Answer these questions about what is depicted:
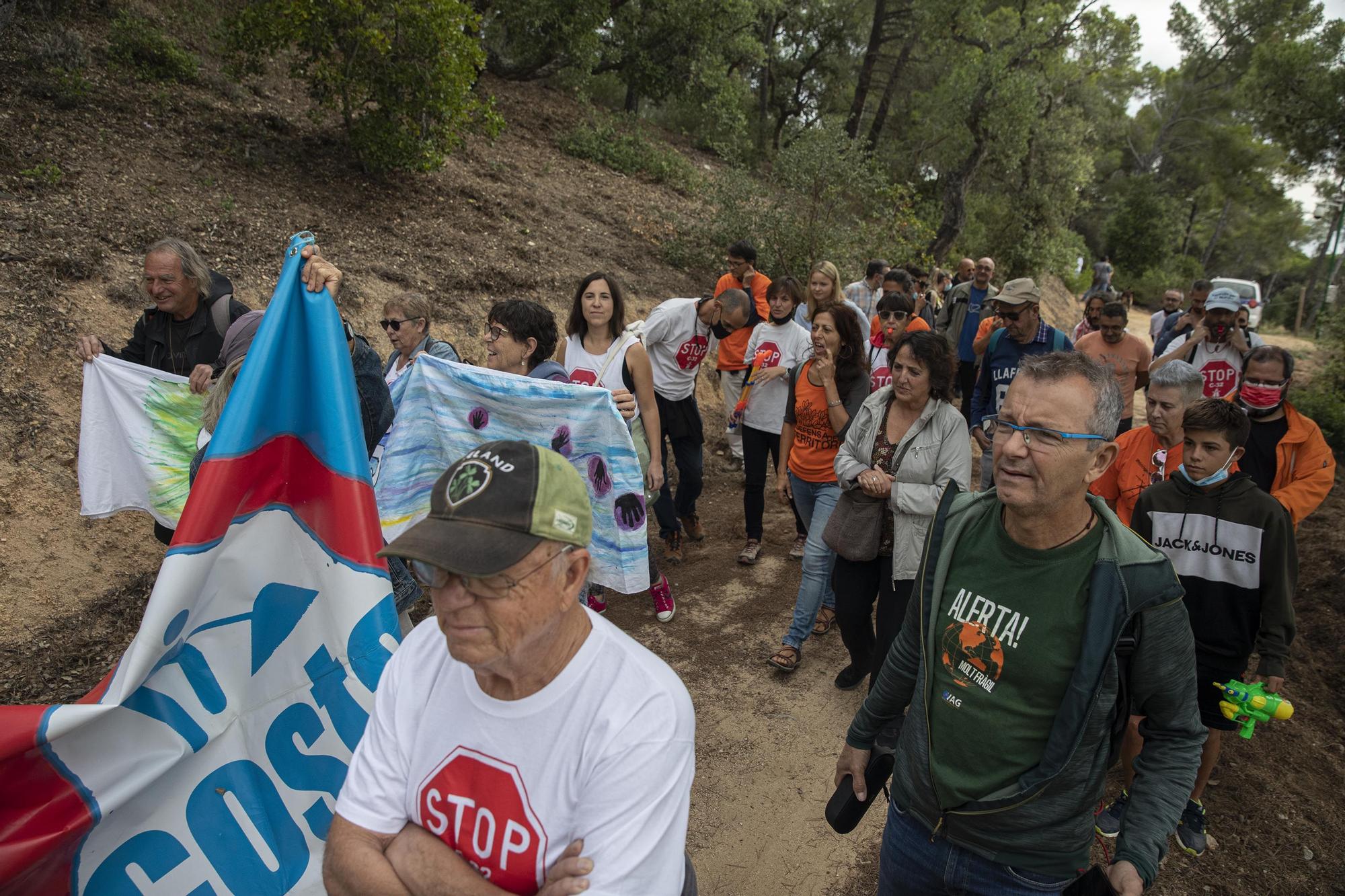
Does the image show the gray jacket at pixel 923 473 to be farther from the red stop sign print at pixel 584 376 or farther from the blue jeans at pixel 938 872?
the red stop sign print at pixel 584 376

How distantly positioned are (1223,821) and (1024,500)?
300 centimetres

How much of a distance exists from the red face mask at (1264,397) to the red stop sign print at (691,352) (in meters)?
3.45

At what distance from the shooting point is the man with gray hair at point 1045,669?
1889mm

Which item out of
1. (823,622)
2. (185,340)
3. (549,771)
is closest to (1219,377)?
(823,622)

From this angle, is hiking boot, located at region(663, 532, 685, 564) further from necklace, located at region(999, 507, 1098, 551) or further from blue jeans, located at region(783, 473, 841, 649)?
necklace, located at region(999, 507, 1098, 551)

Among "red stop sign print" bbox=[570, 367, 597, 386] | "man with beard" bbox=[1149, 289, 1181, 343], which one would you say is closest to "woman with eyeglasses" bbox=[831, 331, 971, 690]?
"red stop sign print" bbox=[570, 367, 597, 386]

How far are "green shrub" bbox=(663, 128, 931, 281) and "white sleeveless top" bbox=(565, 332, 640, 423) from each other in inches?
262

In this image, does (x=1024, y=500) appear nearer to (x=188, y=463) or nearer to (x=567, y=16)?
(x=188, y=463)

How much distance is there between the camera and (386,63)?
26.5ft

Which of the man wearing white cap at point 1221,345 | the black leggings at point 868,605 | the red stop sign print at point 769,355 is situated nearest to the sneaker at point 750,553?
the red stop sign print at point 769,355

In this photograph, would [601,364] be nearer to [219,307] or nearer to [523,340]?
[523,340]

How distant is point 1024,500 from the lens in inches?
78.7

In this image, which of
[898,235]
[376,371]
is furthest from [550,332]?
[898,235]

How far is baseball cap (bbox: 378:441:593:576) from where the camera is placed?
59.8 inches
